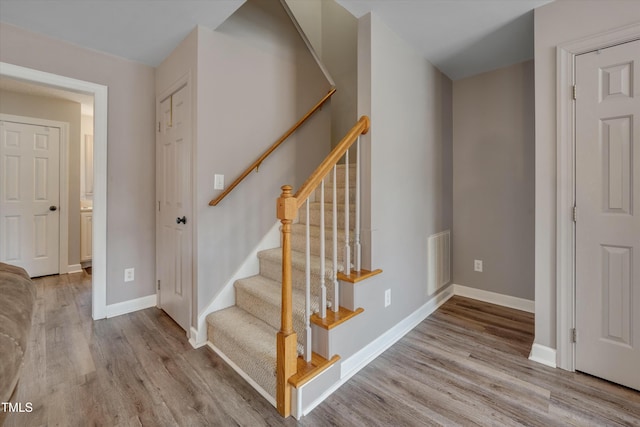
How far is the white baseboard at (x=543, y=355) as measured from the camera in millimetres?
1807

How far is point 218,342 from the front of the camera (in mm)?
1959

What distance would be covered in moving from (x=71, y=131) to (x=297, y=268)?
3992mm

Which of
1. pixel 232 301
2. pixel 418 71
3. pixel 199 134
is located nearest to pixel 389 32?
pixel 418 71

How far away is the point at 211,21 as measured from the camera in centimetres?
198

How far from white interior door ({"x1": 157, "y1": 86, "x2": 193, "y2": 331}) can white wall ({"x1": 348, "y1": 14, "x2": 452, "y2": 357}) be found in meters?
1.31

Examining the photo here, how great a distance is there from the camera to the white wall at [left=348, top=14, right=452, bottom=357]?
6.19ft

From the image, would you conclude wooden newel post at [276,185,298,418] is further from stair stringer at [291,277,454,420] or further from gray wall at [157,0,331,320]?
gray wall at [157,0,331,320]

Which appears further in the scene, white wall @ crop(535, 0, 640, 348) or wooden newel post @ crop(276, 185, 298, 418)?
white wall @ crop(535, 0, 640, 348)

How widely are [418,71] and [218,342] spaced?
2.59m

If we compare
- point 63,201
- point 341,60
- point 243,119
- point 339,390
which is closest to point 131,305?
point 243,119

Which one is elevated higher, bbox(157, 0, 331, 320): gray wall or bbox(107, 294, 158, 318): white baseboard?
bbox(157, 0, 331, 320): gray wall

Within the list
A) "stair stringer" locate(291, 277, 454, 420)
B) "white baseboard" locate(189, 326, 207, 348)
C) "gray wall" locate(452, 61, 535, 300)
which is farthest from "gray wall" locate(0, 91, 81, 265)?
"gray wall" locate(452, 61, 535, 300)

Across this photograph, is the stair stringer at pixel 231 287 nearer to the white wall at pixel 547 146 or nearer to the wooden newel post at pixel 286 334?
the wooden newel post at pixel 286 334

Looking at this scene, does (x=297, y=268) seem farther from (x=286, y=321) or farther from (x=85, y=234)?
(x=85, y=234)
